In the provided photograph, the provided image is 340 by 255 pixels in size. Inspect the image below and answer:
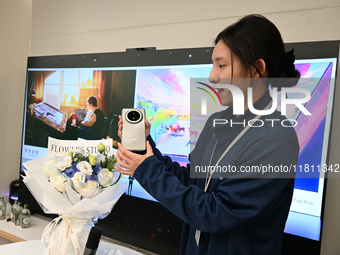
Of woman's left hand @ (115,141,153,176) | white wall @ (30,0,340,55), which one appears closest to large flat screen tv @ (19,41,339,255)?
white wall @ (30,0,340,55)

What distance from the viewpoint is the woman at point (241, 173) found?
0.92m

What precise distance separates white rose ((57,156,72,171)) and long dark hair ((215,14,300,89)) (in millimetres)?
637

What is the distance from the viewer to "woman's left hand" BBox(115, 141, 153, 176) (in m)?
1.07

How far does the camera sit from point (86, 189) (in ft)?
3.48

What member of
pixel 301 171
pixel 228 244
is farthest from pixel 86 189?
pixel 301 171

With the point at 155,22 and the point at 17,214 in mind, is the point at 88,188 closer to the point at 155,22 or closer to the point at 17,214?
the point at 155,22

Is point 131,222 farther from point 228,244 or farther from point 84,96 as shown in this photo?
point 228,244

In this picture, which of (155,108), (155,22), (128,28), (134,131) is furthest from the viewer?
(128,28)

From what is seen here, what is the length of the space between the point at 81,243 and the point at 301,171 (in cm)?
98

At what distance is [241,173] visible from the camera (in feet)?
3.05

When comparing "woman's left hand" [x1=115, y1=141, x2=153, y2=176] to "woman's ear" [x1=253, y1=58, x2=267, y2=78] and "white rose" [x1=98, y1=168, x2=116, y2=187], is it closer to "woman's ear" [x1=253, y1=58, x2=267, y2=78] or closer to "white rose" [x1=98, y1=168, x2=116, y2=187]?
"white rose" [x1=98, y1=168, x2=116, y2=187]

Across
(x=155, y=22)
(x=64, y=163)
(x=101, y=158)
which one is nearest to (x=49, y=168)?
(x=64, y=163)

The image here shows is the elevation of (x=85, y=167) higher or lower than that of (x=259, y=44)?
lower

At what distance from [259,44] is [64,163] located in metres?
0.73
